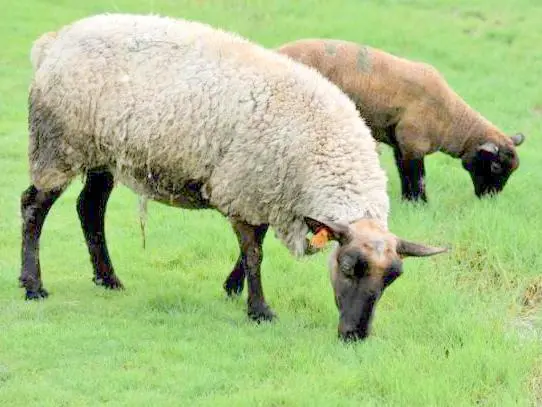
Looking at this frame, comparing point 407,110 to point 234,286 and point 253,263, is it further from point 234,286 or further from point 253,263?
point 253,263

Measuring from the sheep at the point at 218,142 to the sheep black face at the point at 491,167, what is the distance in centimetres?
397

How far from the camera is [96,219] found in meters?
8.34

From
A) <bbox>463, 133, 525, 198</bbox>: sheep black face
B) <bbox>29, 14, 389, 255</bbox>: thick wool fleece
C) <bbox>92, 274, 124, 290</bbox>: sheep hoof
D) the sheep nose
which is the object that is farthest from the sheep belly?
<bbox>463, 133, 525, 198</bbox>: sheep black face

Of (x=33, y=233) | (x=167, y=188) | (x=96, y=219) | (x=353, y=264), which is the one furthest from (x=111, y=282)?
(x=353, y=264)

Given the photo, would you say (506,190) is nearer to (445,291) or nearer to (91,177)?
(445,291)

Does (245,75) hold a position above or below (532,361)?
above

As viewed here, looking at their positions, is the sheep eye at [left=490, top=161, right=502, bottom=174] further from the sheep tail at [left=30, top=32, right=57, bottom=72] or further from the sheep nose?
the sheep tail at [left=30, top=32, right=57, bottom=72]

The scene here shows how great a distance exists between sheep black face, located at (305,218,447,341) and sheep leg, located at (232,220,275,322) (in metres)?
0.83

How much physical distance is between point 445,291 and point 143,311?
7.31 ft

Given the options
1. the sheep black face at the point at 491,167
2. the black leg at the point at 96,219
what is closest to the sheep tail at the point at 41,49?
the black leg at the point at 96,219

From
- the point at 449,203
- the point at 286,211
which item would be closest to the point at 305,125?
the point at 286,211

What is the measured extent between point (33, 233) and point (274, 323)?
2.08 metres

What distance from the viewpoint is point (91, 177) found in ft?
27.3

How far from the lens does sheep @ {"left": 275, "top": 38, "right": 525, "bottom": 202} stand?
11.0m
